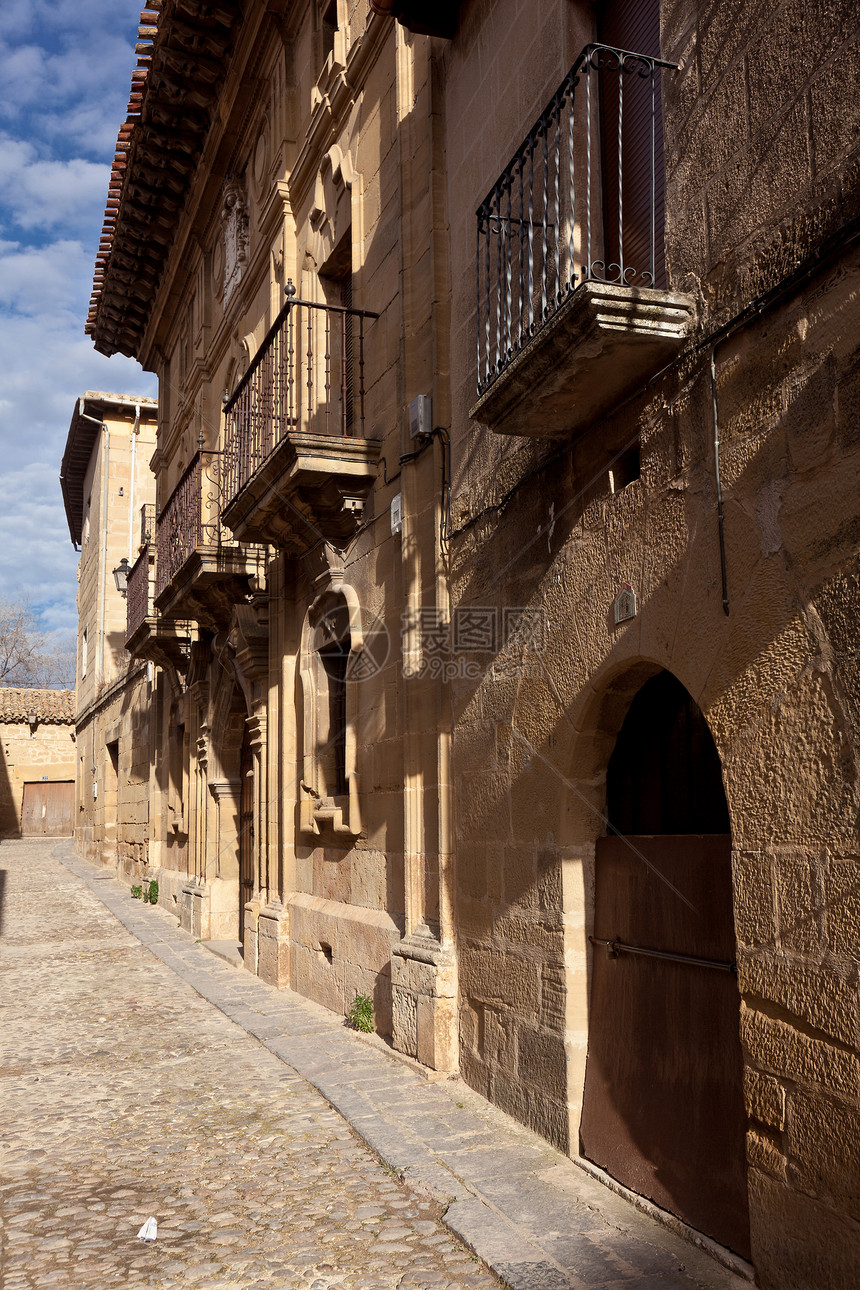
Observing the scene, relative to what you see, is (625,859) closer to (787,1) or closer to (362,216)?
(787,1)

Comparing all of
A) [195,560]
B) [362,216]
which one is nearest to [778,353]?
[362,216]

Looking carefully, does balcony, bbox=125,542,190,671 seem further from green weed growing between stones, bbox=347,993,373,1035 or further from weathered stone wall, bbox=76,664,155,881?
green weed growing between stones, bbox=347,993,373,1035

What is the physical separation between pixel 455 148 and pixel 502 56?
79 centimetres

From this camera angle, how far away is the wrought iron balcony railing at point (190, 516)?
39.0 ft

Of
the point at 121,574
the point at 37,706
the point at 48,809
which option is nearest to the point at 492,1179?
the point at 121,574

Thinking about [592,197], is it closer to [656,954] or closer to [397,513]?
[397,513]

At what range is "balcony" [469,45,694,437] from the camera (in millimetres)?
3955

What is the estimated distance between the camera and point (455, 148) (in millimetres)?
6605

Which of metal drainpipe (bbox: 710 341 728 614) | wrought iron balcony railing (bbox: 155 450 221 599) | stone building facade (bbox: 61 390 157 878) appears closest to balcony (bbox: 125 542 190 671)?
wrought iron balcony railing (bbox: 155 450 221 599)

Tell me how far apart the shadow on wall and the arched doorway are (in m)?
32.2

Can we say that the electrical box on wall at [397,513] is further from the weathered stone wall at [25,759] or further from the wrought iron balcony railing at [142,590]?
the weathered stone wall at [25,759]

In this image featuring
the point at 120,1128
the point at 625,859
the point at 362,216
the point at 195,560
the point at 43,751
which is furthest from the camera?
the point at 43,751

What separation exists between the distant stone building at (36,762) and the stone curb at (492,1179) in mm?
28422

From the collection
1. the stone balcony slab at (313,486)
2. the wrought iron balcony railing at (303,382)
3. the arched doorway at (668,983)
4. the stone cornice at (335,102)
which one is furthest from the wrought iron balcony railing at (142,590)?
the arched doorway at (668,983)
